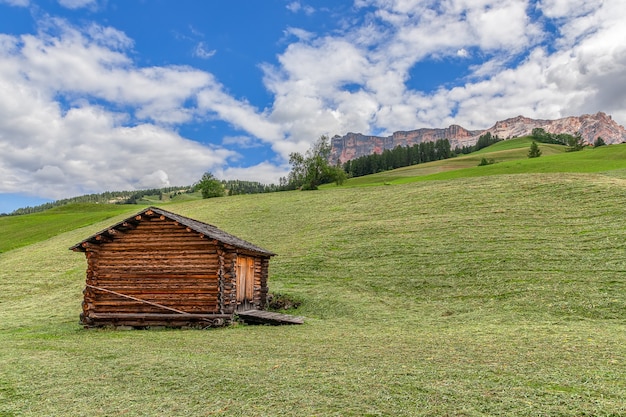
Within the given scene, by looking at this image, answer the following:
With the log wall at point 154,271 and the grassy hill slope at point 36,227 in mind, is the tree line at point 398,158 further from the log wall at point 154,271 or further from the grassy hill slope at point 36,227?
the log wall at point 154,271

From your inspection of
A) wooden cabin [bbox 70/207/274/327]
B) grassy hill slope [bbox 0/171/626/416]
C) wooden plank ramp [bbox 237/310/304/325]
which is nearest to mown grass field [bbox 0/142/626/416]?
grassy hill slope [bbox 0/171/626/416]

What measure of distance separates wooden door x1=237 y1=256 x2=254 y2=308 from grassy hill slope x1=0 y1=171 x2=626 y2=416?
327 cm

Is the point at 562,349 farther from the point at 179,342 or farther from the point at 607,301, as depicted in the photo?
the point at 179,342

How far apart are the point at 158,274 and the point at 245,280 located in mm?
5166

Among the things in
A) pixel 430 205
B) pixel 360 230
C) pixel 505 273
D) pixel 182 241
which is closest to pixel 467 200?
pixel 430 205

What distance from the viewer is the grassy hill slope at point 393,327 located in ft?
28.6

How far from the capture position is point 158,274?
2247 cm

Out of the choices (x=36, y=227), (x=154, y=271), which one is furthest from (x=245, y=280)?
(x=36, y=227)

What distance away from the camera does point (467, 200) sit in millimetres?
45969

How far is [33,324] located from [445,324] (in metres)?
21.7

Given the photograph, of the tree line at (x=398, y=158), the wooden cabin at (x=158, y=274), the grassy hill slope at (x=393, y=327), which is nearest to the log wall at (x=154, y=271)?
the wooden cabin at (x=158, y=274)

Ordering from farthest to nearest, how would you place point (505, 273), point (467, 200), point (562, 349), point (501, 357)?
point (467, 200)
point (505, 273)
point (562, 349)
point (501, 357)

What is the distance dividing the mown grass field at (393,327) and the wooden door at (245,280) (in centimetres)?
336

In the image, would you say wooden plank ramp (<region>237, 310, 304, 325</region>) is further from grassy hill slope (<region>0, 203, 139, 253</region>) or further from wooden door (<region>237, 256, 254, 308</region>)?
grassy hill slope (<region>0, 203, 139, 253</region>)
